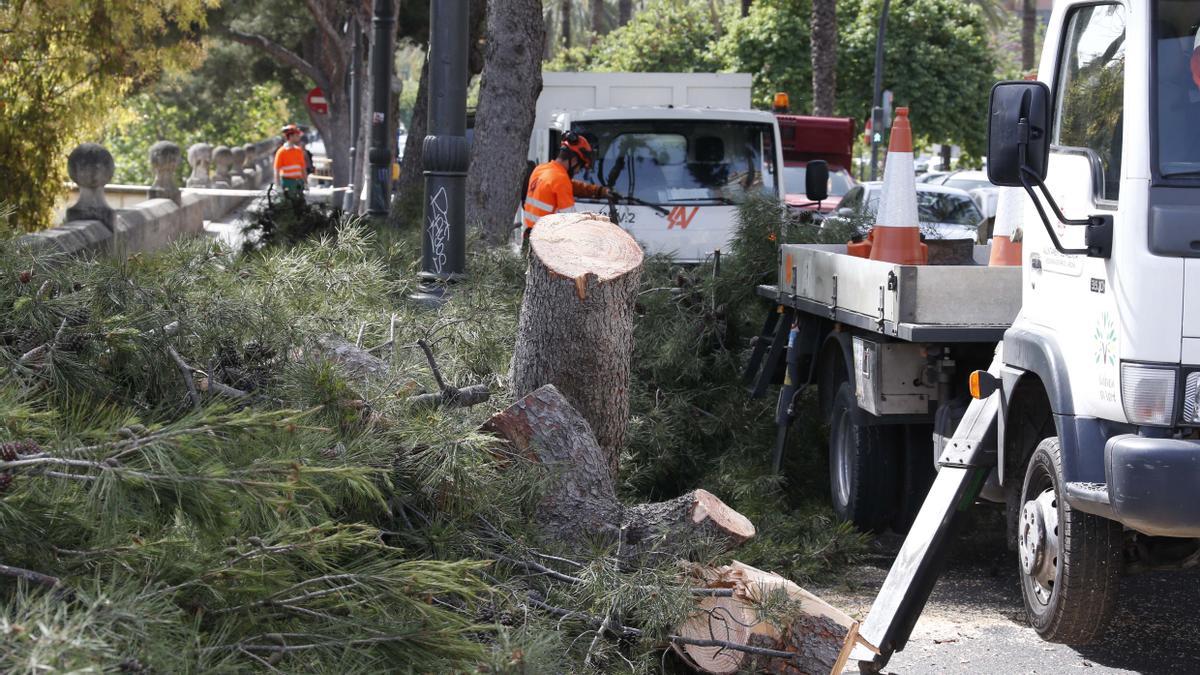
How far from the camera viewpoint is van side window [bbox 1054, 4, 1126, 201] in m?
4.88

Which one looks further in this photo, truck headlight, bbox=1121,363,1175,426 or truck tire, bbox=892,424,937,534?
truck tire, bbox=892,424,937,534

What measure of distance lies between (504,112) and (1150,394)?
8.49 m

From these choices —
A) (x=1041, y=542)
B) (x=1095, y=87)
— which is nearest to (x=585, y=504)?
(x=1041, y=542)

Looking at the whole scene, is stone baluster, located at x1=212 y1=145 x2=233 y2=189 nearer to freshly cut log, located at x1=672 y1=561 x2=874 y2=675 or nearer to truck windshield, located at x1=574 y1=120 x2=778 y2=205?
truck windshield, located at x1=574 y1=120 x2=778 y2=205

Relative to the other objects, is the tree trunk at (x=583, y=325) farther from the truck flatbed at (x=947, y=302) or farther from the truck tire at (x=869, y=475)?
the truck tire at (x=869, y=475)

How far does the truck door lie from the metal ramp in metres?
0.50

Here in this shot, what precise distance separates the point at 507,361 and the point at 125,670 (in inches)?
153

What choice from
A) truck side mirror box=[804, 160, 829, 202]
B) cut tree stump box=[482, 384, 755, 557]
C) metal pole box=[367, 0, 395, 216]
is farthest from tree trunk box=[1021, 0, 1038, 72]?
cut tree stump box=[482, 384, 755, 557]

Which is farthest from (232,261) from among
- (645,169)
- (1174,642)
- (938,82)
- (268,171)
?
(268,171)

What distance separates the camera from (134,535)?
322 cm

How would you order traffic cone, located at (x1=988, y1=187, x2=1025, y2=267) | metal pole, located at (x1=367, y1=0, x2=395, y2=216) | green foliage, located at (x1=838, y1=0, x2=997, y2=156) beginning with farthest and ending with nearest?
green foliage, located at (x1=838, y1=0, x2=997, y2=156) < metal pole, located at (x1=367, y1=0, x2=395, y2=216) < traffic cone, located at (x1=988, y1=187, x2=1025, y2=267)

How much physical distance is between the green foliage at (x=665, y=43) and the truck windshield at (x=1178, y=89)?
96.4ft

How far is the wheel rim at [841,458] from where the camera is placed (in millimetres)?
7516

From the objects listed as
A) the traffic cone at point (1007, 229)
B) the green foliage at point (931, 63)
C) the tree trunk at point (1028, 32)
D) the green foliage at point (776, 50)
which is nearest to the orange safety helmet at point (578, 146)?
the traffic cone at point (1007, 229)
